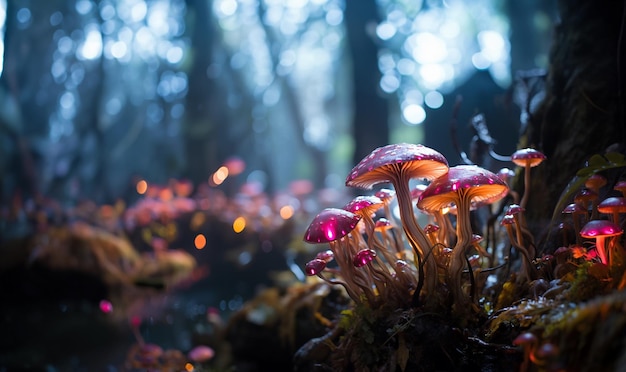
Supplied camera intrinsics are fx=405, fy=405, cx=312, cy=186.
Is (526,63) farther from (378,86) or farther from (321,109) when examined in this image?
(321,109)

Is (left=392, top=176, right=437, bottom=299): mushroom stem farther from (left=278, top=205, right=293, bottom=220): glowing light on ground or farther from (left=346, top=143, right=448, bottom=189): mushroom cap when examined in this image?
(left=278, top=205, right=293, bottom=220): glowing light on ground

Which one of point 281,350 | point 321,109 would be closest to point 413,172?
point 281,350

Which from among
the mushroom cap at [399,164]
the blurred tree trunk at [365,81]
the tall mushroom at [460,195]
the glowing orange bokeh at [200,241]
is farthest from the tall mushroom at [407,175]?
the glowing orange bokeh at [200,241]

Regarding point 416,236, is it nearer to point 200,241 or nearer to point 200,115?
point 200,241

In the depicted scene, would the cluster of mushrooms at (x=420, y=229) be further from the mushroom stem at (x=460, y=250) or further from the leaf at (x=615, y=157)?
the leaf at (x=615, y=157)

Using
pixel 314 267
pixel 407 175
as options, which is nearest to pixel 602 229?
pixel 407 175
